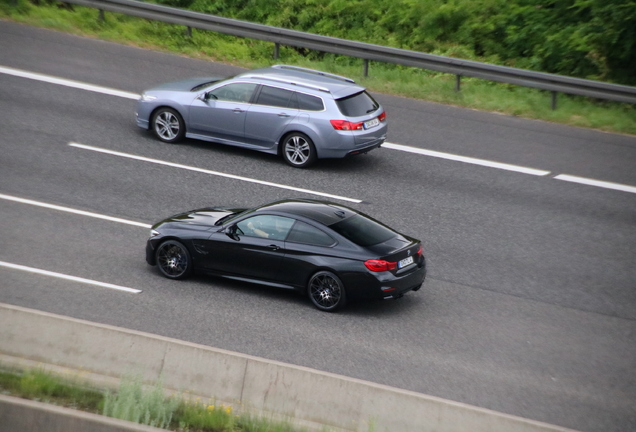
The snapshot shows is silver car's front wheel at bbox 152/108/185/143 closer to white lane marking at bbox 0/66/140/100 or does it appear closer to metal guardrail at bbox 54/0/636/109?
white lane marking at bbox 0/66/140/100

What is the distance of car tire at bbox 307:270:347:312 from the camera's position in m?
11.3

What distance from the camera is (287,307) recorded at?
11.5 m

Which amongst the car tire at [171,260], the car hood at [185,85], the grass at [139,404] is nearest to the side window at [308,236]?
the car tire at [171,260]

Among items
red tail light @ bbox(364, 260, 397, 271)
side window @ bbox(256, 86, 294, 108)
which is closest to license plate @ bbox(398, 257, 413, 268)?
red tail light @ bbox(364, 260, 397, 271)

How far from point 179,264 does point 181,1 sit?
15.9 m

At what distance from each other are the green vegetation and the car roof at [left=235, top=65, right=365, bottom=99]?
3.91 m

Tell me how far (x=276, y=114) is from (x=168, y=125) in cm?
241

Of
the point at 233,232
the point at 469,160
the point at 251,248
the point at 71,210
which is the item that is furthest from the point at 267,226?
the point at 469,160

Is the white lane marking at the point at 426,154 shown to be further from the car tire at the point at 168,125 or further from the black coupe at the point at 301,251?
the black coupe at the point at 301,251

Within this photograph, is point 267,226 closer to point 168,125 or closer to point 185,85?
point 168,125

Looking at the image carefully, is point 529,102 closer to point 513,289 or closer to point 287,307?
point 513,289

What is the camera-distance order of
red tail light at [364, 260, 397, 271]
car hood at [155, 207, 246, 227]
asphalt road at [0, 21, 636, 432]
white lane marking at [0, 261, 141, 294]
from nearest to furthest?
asphalt road at [0, 21, 636, 432] < red tail light at [364, 260, 397, 271] < white lane marking at [0, 261, 141, 294] < car hood at [155, 207, 246, 227]

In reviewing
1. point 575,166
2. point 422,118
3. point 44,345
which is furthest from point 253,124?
point 44,345

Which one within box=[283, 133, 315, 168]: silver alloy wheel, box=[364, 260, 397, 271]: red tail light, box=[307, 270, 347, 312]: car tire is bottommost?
box=[307, 270, 347, 312]: car tire
